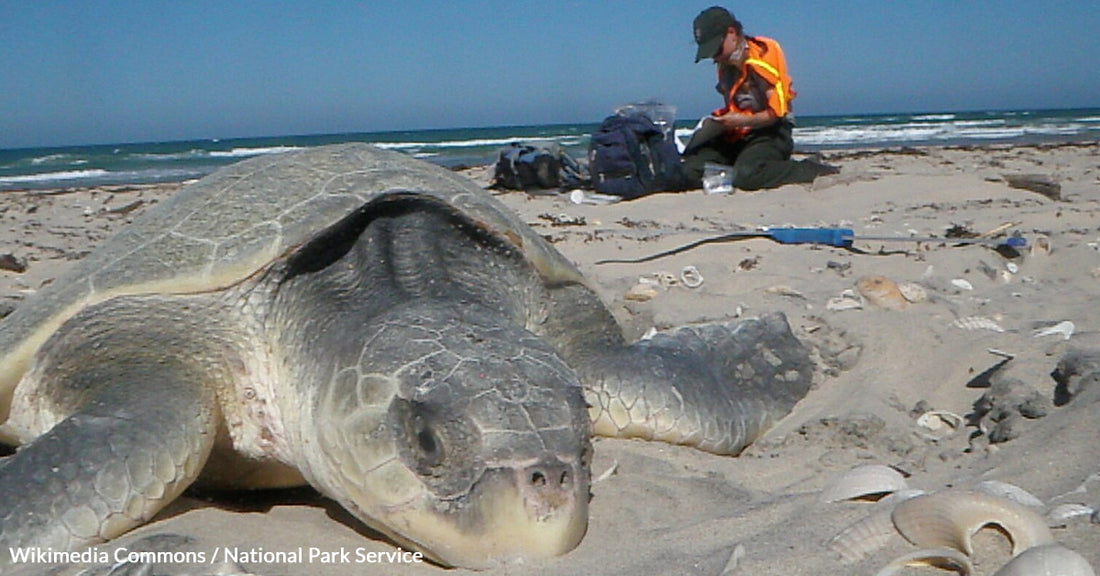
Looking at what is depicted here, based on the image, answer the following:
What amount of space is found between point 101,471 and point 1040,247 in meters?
3.67

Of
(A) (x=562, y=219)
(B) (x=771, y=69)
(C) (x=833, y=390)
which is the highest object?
(B) (x=771, y=69)

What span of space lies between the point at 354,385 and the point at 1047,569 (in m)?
1.04

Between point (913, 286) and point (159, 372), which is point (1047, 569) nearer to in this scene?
point (159, 372)

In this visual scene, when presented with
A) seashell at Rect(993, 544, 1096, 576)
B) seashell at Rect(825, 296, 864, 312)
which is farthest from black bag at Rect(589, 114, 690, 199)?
seashell at Rect(993, 544, 1096, 576)

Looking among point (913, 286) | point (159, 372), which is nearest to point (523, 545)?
point (159, 372)

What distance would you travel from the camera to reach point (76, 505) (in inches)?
64.1

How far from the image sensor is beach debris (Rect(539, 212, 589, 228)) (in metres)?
5.55

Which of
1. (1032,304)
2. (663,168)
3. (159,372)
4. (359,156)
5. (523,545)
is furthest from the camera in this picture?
(663,168)

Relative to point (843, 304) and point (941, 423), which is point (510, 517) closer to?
point (941, 423)

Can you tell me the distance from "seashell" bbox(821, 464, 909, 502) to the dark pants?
16.4ft

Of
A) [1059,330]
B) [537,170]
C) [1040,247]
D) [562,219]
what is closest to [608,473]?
[1059,330]

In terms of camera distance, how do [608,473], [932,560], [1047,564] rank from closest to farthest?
[1047,564] → [932,560] → [608,473]

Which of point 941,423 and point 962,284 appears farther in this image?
point 962,284

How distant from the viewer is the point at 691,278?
3789 mm
